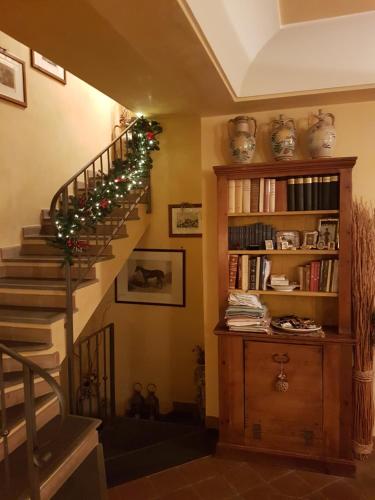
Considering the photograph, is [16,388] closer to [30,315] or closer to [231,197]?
[30,315]

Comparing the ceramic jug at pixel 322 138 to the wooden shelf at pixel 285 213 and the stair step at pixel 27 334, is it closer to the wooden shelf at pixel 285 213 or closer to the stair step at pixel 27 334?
the wooden shelf at pixel 285 213

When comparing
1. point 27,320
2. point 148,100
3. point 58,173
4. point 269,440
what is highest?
point 148,100

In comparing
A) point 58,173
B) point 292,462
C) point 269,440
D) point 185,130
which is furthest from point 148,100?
point 292,462

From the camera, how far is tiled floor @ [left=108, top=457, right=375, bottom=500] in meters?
2.46

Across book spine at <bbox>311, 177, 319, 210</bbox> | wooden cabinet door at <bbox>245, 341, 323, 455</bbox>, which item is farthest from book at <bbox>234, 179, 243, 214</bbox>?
wooden cabinet door at <bbox>245, 341, 323, 455</bbox>

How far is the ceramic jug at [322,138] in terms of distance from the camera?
2697mm

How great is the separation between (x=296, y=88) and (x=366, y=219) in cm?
109

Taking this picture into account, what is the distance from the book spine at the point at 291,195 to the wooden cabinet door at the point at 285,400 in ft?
3.36

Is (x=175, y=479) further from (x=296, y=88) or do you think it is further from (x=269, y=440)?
(x=296, y=88)

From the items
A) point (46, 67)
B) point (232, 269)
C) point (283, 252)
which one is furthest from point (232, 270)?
point (46, 67)

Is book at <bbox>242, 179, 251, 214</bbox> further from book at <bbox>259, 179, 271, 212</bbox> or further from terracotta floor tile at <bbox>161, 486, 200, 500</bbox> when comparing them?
terracotta floor tile at <bbox>161, 486, 200, 500</bbox>

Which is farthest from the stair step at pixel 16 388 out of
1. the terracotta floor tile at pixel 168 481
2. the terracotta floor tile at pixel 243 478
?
the terracotta floor tile at pixel 243 478

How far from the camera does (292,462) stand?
2699 mm

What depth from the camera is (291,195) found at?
2.83 metres
